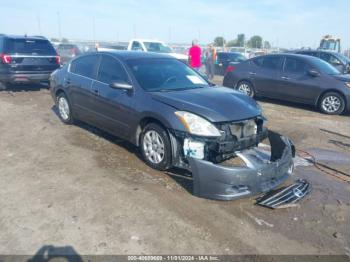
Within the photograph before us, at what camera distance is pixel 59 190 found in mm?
4242

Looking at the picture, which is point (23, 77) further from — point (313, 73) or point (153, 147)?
point (313, 73)

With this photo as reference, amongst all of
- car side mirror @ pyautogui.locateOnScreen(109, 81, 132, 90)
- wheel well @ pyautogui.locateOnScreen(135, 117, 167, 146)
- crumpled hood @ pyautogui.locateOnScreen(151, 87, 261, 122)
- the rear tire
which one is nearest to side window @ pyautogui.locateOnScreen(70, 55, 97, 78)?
car side mirror @ pyautogui.locateOnScreen(109, 81, 132, 90)

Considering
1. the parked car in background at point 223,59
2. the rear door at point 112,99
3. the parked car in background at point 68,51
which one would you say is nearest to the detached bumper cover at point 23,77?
the rear door at point 112,99

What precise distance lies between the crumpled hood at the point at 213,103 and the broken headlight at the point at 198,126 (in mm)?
62

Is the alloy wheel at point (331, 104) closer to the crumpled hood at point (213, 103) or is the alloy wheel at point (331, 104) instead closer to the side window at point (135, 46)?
the crumpled hood at point (213, 103)

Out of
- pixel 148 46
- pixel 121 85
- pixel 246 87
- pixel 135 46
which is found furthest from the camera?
pixel 135 46

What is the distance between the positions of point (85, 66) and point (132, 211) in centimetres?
350

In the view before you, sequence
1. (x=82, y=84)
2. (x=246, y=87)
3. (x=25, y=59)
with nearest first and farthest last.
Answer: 1. (x=82, y=84)
2. (x=25, y=59)
3. (x=246, y=87)

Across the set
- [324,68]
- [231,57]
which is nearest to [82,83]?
[324,68]

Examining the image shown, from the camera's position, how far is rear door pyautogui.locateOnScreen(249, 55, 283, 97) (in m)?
10.1

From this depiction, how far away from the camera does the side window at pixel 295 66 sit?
967cm

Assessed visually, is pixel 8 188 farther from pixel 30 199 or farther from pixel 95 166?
pixel 95 166

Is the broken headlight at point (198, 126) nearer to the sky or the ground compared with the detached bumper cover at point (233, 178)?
nearer to the sky

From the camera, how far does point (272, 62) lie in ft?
34.0
